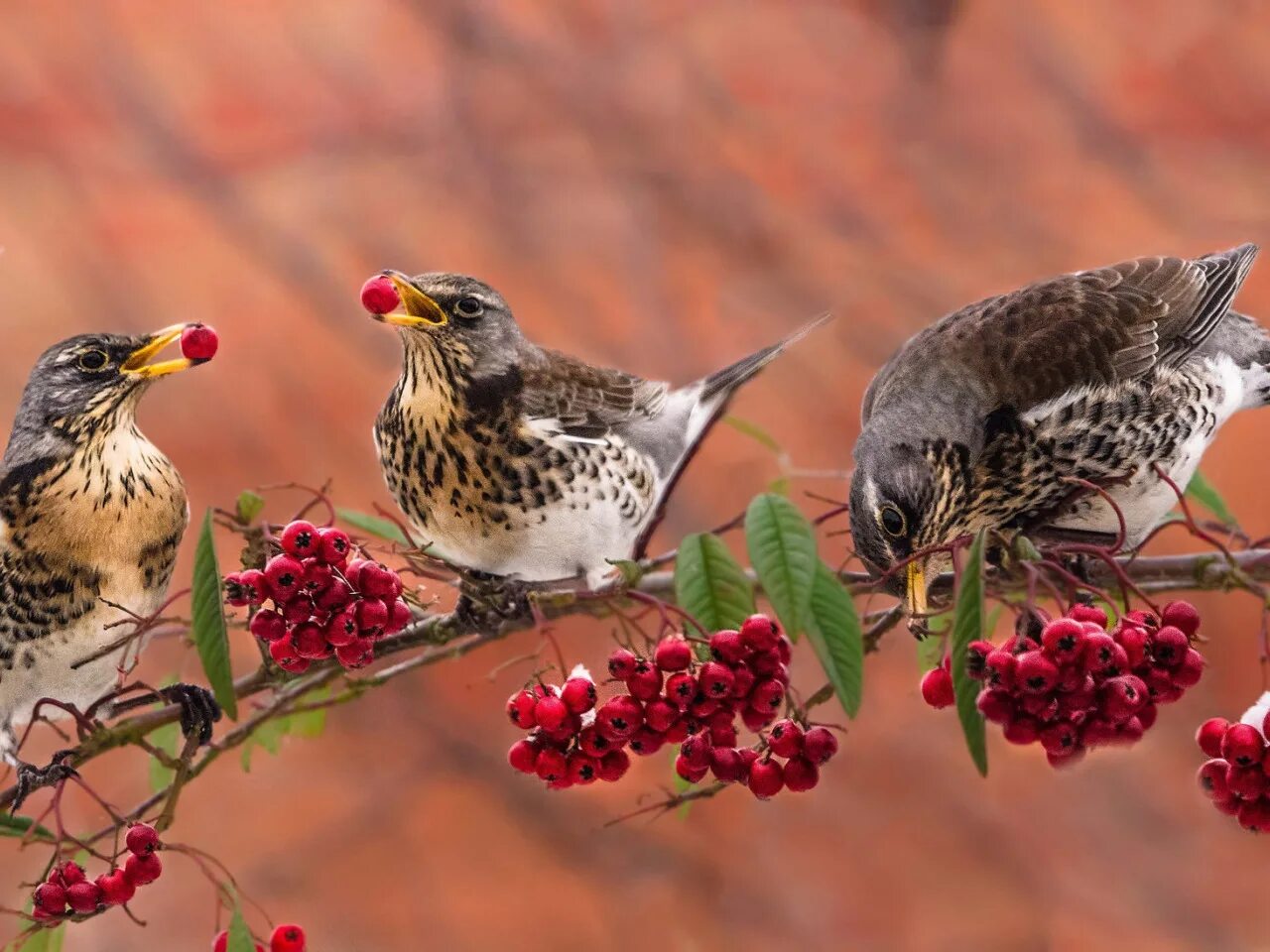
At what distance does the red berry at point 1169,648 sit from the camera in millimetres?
693

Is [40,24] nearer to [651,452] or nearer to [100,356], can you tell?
[100,356]

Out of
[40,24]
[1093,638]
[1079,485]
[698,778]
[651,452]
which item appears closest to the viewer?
[1093,638]

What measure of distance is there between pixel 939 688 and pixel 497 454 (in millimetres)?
391

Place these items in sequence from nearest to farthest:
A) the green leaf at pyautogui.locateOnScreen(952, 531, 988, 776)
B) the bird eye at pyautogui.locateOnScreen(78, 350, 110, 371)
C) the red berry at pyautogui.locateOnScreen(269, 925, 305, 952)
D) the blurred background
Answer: the green leaf at pyautogui.locateOnScreen(952, 531, 988, 776) → the red berry at pyautogui.locateOnScreen(269, 925, 305, 952) → the bird eye at pyautogui.locateOnScreen(78, 350, 110, 371) → the blurred background

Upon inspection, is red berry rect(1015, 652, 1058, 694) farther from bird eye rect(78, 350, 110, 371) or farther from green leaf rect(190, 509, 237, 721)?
bird eye rect(78, 350, 110, 371)

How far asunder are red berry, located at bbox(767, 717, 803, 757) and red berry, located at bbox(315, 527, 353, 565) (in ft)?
0.90

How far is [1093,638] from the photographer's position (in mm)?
639

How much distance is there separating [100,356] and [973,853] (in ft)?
5.47

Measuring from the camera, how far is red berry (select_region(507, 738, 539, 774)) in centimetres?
77

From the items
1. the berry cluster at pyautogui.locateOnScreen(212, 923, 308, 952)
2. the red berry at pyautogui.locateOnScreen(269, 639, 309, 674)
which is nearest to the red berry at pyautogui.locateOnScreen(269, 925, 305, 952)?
the berry cluster at pyautogui.locateOnScreen(212, 923, 308, 952)

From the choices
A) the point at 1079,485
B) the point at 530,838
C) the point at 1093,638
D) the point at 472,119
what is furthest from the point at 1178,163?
the point at 1093,638

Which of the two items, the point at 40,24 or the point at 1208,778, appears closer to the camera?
the point at 1208,778

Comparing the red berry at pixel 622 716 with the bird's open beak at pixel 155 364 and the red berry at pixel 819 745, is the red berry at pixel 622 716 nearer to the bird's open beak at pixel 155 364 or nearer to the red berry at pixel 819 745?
the red berry at pixel 819 745

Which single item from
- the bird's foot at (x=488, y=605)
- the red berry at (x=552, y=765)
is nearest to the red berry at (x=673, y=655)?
the red berry at (x=552, y=765)
